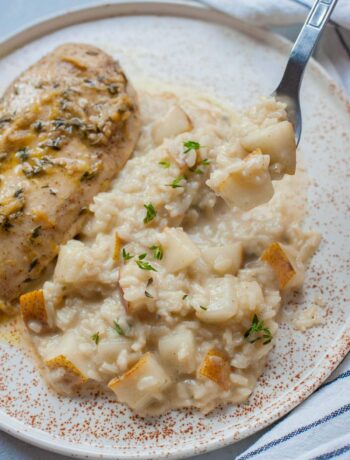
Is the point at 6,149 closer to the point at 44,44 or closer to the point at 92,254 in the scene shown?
the point at 92,254

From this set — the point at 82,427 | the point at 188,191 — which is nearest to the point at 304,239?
the point at 188,191

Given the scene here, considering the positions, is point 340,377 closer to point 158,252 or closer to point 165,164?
point 158,252

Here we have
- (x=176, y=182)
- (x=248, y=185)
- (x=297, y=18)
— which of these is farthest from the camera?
(x=297, y=18)

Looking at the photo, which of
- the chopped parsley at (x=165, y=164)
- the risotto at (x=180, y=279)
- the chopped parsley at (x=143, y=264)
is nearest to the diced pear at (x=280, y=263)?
the risotto at (x=180, y=279)

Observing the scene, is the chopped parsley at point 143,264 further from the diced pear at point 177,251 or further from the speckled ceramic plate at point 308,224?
the speckled ceramic plate at point 308,224

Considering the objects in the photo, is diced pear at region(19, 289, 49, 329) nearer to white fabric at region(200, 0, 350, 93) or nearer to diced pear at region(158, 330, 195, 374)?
diced pear at region(158, 330, 195, 374)

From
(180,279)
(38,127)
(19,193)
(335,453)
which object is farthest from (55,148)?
(335,453)
